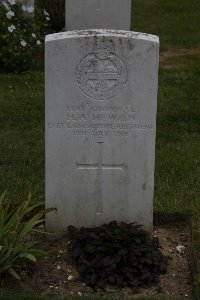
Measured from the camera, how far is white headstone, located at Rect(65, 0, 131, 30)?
11047 mm

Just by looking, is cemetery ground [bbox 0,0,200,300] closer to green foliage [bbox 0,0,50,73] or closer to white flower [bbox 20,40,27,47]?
green foliage [bbox 0,0,50,73]

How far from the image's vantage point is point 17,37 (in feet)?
32.7

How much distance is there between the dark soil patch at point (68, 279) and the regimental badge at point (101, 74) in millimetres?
1121

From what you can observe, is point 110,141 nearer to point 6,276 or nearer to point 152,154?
point 152,154

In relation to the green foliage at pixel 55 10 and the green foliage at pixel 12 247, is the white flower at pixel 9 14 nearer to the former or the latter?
the green foliage at pixel 55 10


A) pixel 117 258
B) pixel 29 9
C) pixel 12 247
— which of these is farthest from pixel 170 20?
pixel 12 247

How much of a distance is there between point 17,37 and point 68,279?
5824 mm

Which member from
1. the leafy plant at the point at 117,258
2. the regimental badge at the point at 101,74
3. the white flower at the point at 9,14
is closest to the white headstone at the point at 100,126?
the regimental badge at the point at 101,74

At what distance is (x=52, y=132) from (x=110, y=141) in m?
0.40

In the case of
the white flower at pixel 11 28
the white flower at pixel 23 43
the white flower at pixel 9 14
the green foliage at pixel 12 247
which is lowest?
the green foliage at pixel 12 247

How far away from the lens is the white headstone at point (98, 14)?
11.0 m

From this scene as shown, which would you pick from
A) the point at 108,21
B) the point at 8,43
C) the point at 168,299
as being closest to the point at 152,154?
the point at 168,299

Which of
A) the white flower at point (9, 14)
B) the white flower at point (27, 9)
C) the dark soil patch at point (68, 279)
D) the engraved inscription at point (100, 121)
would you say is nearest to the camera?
the dark soil patch at point (68, 279)

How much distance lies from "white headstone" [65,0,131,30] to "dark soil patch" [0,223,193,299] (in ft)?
21.1
